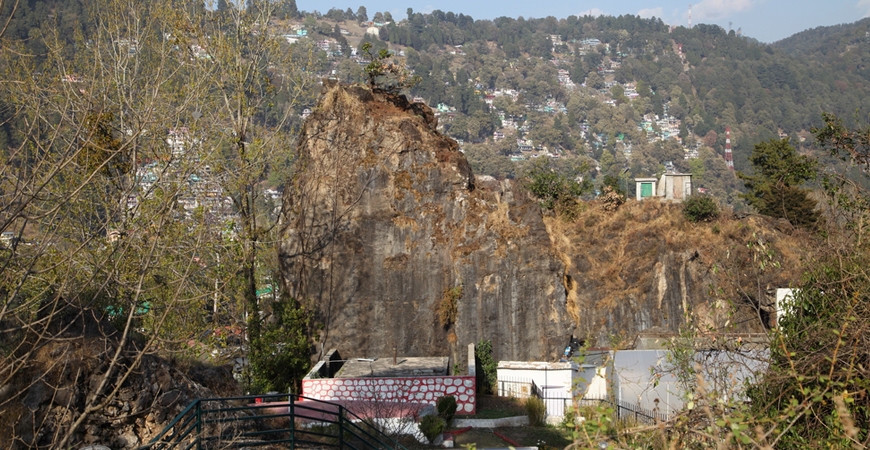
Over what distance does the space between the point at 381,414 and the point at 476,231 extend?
10059 mm

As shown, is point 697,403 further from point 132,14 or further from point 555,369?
point 132,14

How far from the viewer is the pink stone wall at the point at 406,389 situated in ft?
70.5

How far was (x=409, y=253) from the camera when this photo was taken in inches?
1061

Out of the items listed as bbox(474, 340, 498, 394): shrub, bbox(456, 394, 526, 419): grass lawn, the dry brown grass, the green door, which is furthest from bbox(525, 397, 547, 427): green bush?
the green door

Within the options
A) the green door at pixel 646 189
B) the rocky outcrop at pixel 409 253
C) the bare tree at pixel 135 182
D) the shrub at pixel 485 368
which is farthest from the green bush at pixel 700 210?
the bare tree at pixel 135 182

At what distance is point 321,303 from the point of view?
1061 inches

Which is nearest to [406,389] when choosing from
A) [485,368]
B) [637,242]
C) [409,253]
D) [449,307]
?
[485,368]

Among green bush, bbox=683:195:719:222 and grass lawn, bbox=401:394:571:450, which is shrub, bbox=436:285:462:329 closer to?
grass lawn, bbox=401:394:571:450

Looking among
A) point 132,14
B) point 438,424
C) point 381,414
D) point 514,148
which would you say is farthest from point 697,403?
point 514,148

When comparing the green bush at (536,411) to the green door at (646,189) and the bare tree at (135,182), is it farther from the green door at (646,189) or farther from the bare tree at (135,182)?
the green door at (646,189)

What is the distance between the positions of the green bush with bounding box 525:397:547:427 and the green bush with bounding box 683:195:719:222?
1572 centimetres

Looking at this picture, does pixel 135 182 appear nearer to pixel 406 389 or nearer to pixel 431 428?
pixel 431 428

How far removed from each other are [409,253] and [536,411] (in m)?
8.30

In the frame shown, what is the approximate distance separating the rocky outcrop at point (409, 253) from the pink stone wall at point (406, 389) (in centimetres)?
461
